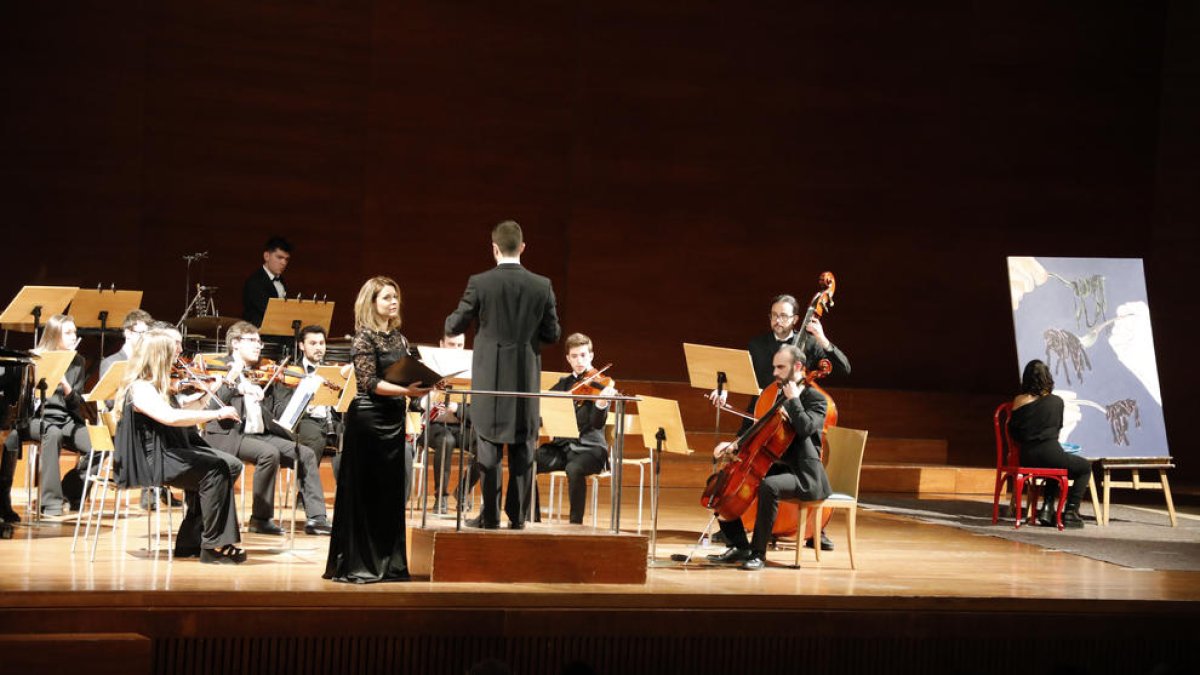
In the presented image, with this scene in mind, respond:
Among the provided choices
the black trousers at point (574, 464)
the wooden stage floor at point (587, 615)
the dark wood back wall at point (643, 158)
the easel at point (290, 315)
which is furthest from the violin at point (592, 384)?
the dark wood back wall at point (643, 158)

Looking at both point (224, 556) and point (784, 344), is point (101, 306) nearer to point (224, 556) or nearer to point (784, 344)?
point (224, 556)

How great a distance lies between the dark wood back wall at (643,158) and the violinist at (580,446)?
3865mm

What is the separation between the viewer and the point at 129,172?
9.55 meters

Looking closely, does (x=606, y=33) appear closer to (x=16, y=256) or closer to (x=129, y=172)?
(x=129, y=172)

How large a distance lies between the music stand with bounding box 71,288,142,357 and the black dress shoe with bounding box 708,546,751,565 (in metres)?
3.62

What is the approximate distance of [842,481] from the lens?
614 centimetres

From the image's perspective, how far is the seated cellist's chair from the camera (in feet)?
19.3

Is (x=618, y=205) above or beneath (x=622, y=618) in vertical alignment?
above

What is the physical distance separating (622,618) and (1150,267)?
23.7ft

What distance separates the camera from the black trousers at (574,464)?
6.32 m

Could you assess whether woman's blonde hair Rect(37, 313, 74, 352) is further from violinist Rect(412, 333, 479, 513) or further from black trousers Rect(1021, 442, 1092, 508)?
black trousers Rect(1021, 442, 1092, 508)

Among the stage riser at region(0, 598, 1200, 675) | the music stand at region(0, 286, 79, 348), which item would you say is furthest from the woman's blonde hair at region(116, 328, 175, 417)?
the music stand at region(0, 286, 79, 348)

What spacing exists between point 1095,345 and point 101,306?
576 centimetres

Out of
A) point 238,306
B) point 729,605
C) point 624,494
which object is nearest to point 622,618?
point 729,605
